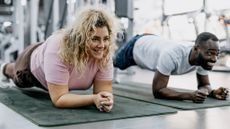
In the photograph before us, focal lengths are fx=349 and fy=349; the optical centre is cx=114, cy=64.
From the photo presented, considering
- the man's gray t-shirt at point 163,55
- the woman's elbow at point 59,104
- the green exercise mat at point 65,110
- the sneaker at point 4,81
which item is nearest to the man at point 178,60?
the man's gray t-shirt at point 163,55

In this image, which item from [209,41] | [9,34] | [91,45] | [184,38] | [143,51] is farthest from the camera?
[184,38]

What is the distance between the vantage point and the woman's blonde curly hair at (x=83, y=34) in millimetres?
1448

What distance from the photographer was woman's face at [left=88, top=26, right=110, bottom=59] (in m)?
1.44

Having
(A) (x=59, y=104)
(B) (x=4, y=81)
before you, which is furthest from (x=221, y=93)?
(B) (x=4, y=81)

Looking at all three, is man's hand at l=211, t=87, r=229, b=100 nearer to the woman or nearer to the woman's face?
the woman

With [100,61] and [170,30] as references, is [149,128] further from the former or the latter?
[170,30]

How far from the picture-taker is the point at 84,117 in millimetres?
1466

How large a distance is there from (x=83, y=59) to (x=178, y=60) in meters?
0.63

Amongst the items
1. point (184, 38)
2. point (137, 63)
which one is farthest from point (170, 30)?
point (137, 63)

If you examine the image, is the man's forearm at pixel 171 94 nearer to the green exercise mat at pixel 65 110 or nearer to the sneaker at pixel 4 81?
the green exercise mat at pixel 65 110

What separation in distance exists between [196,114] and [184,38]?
389cm

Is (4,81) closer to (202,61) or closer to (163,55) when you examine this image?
(163,55)

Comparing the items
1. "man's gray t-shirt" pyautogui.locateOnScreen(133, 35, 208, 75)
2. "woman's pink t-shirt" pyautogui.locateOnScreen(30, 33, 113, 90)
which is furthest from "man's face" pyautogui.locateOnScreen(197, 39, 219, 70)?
"woman's pink t-shirt" pyautogui.locateOnScreen(30, 33, 113, 90)

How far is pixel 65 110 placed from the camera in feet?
5.20
